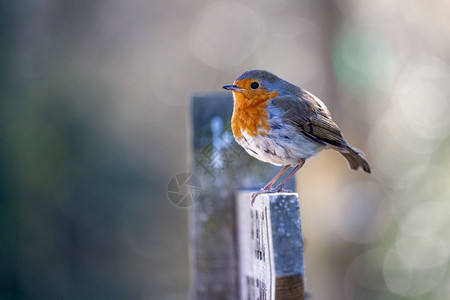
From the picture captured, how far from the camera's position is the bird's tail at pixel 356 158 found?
271 cm

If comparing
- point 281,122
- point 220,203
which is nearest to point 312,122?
point 281,122

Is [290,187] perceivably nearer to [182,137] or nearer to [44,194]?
[44,194]

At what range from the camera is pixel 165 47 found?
952 cm

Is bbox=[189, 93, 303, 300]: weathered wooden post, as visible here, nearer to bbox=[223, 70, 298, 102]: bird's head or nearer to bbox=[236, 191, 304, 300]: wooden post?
bbox=[223, 70, 298, 102]: bird's head

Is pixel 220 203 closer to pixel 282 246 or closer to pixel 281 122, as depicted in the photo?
pixel 281 122

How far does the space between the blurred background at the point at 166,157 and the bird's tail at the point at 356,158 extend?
3163 mm

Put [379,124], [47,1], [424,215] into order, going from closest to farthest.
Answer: [424,215], [379,124], [47,1]

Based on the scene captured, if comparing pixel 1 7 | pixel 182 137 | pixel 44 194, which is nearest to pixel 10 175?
pixel 44 194

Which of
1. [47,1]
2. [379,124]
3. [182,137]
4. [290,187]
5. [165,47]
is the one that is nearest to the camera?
[290,187]

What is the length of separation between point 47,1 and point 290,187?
231 inches

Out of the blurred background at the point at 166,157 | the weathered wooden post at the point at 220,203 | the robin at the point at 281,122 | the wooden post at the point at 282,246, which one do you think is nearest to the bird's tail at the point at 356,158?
the robin at the point at 281,122

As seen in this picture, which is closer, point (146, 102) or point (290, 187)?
point (290, 187)

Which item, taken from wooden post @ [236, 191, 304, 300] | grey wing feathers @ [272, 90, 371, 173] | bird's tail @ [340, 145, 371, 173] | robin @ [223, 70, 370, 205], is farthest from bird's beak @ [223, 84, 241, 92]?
wooden post @ [236, 191, 304, 300]

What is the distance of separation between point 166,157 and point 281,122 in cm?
578
